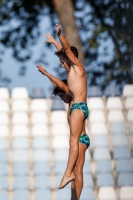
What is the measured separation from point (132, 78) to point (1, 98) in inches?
175

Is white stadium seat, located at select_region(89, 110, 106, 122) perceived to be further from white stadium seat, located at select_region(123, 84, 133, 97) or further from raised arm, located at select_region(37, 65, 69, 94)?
raised arm, located at select_region(37, 65, 69, 94)

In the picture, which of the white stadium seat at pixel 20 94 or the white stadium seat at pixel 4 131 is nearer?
the white stadium seat at pixel 4 131

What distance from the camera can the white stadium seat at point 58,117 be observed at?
37.0 ft

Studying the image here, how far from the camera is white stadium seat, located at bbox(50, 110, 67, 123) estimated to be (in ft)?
37.0

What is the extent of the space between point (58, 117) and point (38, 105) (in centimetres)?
45

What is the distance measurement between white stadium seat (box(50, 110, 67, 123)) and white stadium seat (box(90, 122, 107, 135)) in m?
0.48

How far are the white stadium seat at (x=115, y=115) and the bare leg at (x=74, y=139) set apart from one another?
4.25 meters

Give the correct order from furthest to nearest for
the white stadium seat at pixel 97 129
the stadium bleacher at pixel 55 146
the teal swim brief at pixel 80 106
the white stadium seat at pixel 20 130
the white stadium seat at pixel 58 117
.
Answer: the white stadium seat at pixel 58 117
the white stadium seat at pixel 97 129
the white stadium seat at pixel 20 130
the stadium bleacher at pixel 55 146
the teal swim brief at pixel 80 106

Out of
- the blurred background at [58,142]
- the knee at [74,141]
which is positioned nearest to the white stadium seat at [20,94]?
the blurred background at [58,142]

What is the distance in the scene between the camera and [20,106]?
453 inches

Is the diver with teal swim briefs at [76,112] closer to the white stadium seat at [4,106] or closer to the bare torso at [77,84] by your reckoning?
the bare torso at [77,84]

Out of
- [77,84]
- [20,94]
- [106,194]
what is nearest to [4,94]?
[20,94]

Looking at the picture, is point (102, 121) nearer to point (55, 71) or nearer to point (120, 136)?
point (120, 136)

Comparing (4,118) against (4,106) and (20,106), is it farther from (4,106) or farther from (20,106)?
(20,106)
